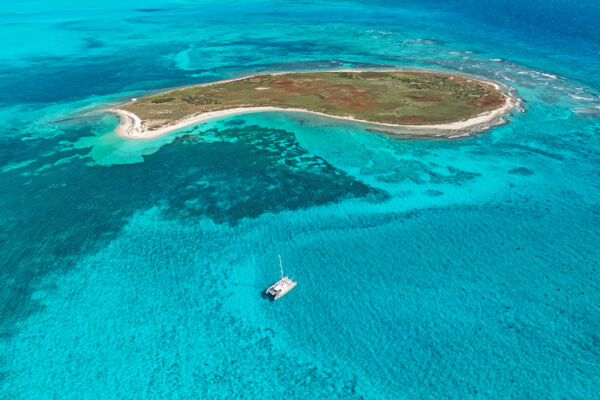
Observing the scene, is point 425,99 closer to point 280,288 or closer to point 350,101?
point 350,101

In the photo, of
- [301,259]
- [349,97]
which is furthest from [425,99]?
[301,259]

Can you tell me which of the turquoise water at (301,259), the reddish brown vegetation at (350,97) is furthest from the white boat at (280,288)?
the reddish brown vegetation at (350,97)

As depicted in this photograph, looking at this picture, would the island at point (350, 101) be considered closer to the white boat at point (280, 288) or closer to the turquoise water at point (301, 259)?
the turquoise water at point (301, 259)

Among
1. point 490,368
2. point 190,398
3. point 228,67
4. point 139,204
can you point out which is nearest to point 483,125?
point 490,368

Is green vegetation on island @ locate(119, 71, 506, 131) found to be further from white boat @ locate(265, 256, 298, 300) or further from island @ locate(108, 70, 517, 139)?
white boat @ locate(265, 256, 298, 300)

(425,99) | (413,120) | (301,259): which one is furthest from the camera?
→ (425,99)
